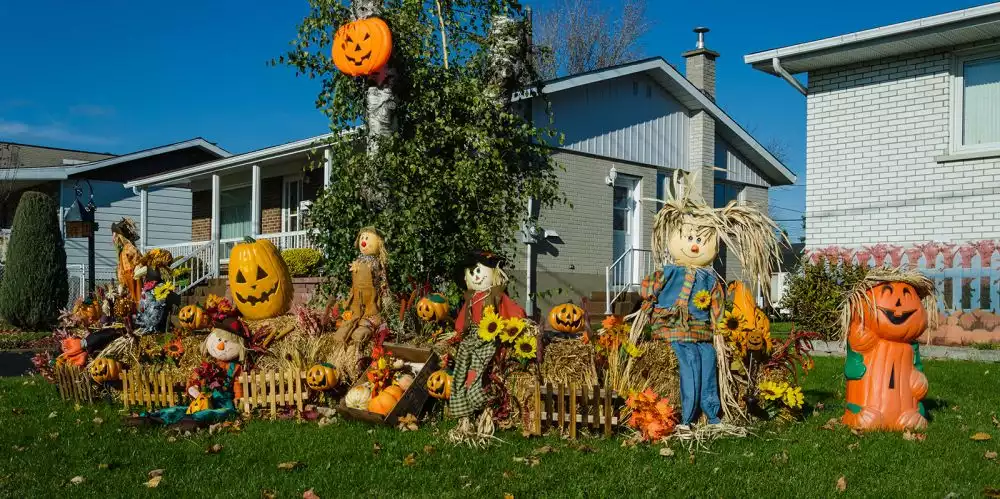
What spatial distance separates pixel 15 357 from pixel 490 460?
417 inches

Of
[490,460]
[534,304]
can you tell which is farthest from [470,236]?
[534,304]

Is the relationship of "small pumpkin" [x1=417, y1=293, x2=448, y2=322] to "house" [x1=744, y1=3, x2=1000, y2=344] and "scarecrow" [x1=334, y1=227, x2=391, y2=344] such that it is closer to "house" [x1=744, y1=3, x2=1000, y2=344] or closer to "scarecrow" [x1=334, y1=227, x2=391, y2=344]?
"scarecrow" [x1=334, y1=227, x2=391, y2=344]

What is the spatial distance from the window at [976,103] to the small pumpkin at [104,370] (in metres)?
11.0

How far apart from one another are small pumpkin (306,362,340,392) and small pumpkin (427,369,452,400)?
2.74ft

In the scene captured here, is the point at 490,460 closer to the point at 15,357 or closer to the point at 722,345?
the point at 722,345

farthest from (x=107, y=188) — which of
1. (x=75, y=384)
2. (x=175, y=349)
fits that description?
(x=175, y=349)

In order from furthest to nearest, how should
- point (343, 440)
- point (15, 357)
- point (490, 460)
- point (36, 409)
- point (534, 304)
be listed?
1. point (534, 304)
2. point (15, 357)
3. point (36, 409)
4. point (343, 440)
5. point (490, 460)

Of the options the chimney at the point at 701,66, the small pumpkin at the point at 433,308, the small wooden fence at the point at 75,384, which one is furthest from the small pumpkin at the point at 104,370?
the chimney at the point at 701,66

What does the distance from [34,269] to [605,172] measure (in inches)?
479

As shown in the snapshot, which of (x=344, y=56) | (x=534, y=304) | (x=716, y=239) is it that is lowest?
(x=534, y=304)

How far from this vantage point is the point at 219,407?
6340 mm

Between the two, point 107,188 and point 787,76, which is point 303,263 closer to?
point 787,76

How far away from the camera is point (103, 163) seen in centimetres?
2261

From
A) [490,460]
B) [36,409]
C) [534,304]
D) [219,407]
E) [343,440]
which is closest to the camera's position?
[490,460]
